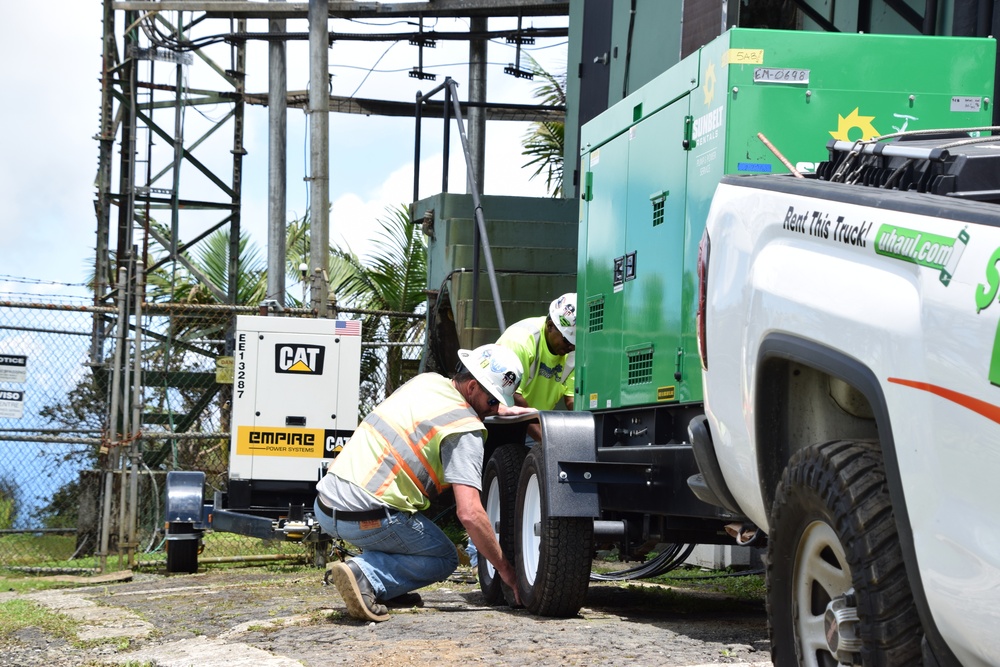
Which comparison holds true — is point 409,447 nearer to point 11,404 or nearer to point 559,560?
point 559,560

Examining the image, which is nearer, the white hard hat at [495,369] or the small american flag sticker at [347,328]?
the white hard hat at [495,369]

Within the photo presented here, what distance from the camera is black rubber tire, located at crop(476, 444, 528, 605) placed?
7.61 m

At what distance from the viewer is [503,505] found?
7.68 meters

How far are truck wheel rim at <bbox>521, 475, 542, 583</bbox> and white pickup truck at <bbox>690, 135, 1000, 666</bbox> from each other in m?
2.85

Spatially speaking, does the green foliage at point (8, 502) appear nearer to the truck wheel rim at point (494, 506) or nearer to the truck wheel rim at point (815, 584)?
the truck wheel rim at point (494, 506)

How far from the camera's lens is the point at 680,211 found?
6.20m

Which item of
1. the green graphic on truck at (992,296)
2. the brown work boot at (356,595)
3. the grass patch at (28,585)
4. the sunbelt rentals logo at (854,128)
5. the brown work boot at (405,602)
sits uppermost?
the sunbelt rentals logo at (854,128)

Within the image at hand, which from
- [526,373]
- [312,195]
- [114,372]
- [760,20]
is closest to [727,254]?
[526,373]

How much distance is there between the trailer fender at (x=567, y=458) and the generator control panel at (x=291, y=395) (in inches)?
189

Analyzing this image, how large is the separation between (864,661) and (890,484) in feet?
1.38

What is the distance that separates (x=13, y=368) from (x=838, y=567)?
30.4ft

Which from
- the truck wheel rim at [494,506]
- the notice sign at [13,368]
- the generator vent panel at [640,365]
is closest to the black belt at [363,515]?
the truck wheel rim at [494,506]

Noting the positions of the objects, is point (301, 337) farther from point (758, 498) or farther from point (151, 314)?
point (758, 498)

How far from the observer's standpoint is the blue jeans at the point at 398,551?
688cm
